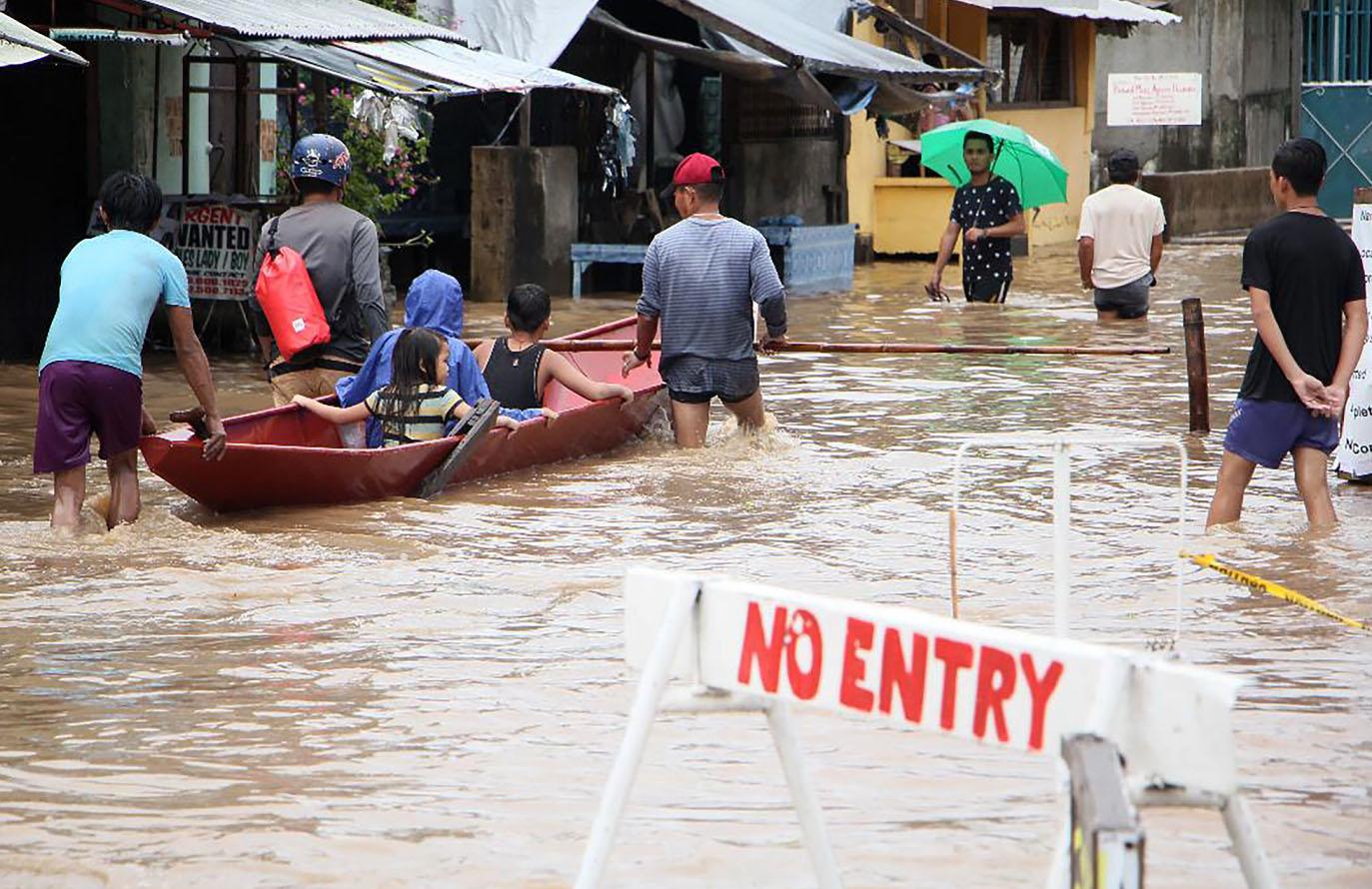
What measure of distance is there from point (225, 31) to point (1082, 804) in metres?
11.0

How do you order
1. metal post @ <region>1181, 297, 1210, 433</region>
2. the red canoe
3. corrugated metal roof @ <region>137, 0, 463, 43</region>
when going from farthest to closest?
corrugated metal roof @ <region>137, 0, 463, 43</region>, metal post @ <region>1181, 297, 1210, 433</region>, the red canoe

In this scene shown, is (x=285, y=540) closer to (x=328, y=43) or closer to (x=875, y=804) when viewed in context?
(x=875, y=804)

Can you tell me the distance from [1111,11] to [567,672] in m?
21.4

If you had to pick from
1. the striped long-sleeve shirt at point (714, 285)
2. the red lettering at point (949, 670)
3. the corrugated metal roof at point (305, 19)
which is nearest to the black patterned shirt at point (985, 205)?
the corrugated metal roof at point (305, 19)

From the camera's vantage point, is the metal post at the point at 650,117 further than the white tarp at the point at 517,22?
Yes

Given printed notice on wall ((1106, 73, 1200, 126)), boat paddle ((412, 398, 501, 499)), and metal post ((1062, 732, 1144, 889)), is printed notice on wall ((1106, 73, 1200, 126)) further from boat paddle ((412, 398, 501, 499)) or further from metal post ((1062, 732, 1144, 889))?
metal post ((1062, 732, 1144, 889))

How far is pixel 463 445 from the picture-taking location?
9922 millimetres

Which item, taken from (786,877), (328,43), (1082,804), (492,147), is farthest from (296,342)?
(492,147)

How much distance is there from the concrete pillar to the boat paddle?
9980mm

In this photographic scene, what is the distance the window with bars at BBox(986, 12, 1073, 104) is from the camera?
1089 inches

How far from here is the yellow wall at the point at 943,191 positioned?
25.5m

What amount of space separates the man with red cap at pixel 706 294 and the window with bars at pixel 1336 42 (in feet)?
78.7

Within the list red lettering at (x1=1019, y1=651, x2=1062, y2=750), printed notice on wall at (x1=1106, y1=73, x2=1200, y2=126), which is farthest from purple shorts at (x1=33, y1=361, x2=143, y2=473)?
printed notice on wall at (x1=1106, y1=73, x2=1200, y2=126)

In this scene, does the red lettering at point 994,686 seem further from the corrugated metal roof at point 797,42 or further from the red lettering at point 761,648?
the corrugated metal roof at point 797,42
